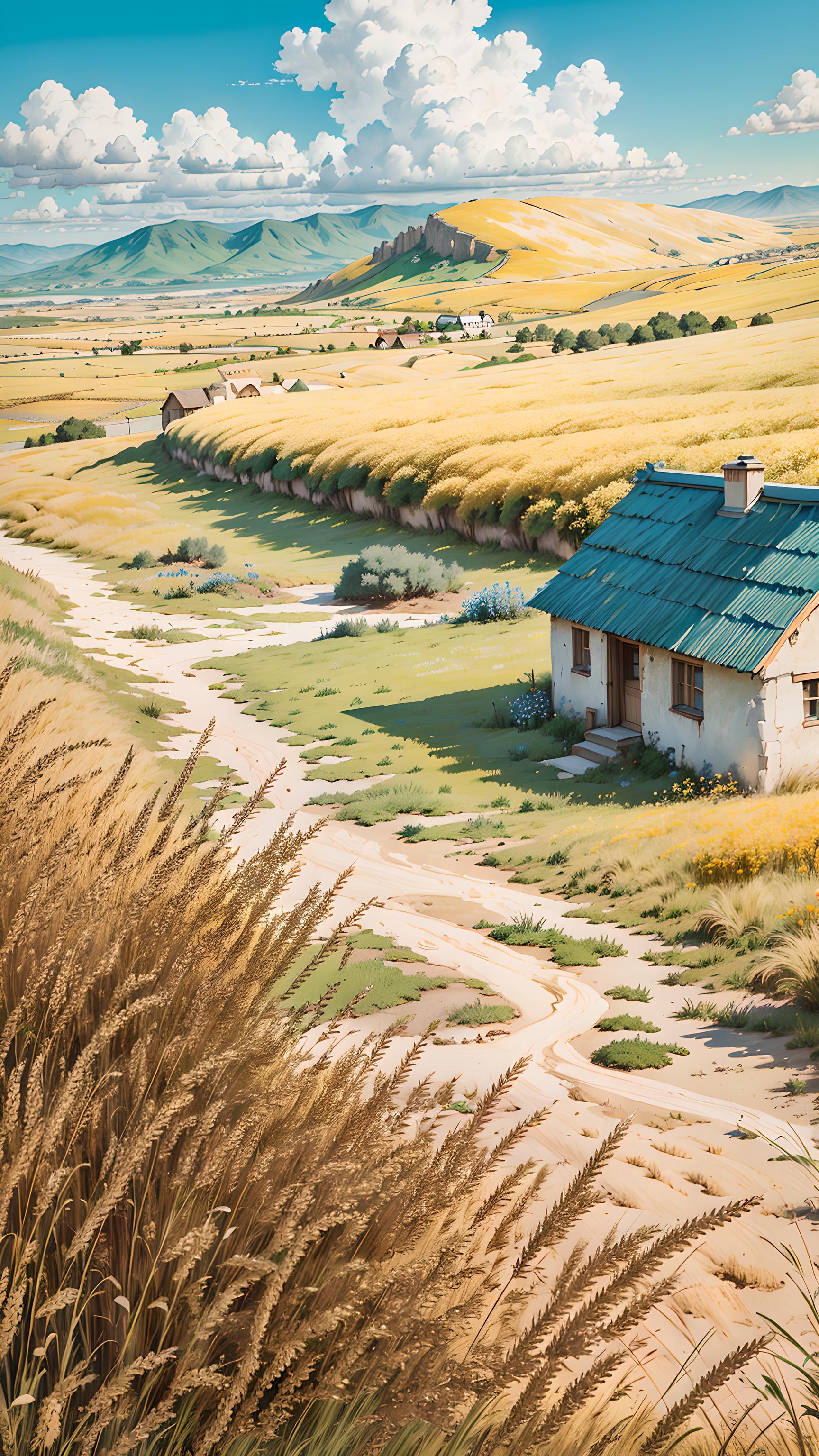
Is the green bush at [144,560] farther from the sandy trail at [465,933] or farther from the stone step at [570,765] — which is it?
the stone step at [570,765]

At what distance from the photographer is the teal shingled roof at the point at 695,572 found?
16.2 meters

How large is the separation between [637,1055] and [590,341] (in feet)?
306

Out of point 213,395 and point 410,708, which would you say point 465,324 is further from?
point 410,708

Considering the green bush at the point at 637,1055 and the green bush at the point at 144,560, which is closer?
the green bush at the point at 637,1055

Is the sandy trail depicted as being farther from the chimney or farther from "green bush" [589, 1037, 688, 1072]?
the chimney

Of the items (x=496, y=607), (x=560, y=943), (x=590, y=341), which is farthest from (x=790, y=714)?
(x=590, y=341)

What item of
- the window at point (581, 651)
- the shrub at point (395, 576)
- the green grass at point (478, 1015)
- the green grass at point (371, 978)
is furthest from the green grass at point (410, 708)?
the green grass at point (478, 1015)

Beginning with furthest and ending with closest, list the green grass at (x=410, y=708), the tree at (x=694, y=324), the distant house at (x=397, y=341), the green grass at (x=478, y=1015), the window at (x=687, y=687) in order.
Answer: the distant house at (x=397, y=341)
the tree at (x=694, y=324)
the green grass at (x=410, y=708)
the window at (x=687, y=687)
the green grass at (x=478, y=1015)

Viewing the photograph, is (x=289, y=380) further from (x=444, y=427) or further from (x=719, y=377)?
(x=719, y=377)

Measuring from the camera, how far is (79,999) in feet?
7.80

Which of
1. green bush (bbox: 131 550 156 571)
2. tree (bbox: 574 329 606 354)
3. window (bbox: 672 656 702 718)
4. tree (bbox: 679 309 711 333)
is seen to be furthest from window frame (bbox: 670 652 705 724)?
tree (bbox: 574 329 606 354)

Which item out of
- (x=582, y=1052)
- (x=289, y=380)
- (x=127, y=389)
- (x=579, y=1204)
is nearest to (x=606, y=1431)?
(x=579, y=1204)

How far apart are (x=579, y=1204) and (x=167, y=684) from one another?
2534cm

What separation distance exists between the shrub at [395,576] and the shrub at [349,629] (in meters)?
3.41
